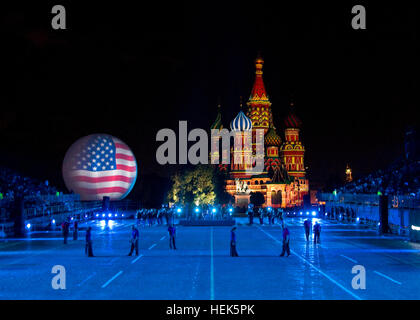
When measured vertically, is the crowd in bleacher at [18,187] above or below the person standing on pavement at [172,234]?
above

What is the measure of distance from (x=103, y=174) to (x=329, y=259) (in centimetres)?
6073

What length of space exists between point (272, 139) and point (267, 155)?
4043mm

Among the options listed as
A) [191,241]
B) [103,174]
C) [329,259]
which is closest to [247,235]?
[191,241]

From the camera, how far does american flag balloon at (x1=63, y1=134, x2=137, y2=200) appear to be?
87.3 metres

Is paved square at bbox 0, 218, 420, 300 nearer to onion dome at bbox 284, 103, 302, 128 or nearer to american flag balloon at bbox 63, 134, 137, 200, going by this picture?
american flag balloon at bbox 63, 134, 137, 200

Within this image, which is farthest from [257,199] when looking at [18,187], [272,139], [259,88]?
[18,187]

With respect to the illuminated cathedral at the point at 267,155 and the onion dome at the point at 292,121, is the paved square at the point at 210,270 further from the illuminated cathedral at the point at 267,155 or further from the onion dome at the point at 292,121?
the onion dome at the point at 292,121

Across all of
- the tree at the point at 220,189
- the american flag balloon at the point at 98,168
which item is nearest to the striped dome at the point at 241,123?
the tree at the point at 220,189

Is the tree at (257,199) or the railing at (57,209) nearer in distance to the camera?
the railing at (57,209)

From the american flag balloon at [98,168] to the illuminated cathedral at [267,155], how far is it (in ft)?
189

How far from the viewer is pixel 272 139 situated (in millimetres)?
163875

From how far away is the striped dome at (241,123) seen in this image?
15912 centimetres

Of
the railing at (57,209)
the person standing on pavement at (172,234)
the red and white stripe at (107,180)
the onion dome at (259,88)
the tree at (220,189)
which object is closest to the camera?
the person standing on pavement at (172,234)

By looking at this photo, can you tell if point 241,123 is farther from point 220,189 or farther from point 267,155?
point 220,189
